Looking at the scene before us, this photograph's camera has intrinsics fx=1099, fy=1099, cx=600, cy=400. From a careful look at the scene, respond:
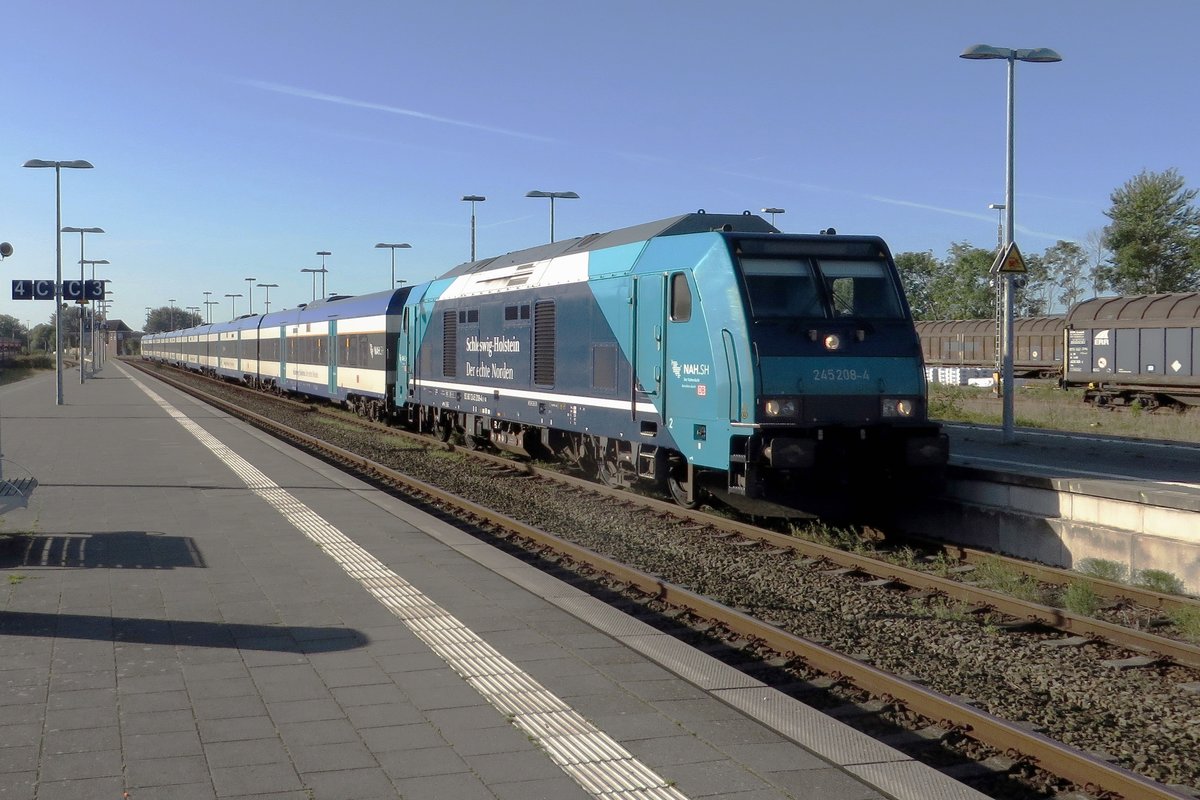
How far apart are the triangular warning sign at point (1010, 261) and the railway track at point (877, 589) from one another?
7019 mm

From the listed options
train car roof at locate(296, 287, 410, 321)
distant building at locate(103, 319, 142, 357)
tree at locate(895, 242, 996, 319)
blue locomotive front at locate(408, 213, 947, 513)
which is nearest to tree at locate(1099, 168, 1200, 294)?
tree at locate(895, 242, 996, 319)

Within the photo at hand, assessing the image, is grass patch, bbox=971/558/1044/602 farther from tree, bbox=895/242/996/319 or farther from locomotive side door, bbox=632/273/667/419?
tree, bbox=895/242/996/319

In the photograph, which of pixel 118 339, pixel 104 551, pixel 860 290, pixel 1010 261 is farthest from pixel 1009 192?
pixel 118 339

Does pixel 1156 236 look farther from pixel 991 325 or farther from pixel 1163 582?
pixel 1163 582

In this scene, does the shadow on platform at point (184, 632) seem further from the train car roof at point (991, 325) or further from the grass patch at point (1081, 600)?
the train car roof at point (991, 325)

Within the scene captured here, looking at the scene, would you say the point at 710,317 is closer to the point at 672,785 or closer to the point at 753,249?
the point at 753,249

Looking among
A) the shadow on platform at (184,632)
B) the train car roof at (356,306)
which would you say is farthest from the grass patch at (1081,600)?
the train car roof at (356,306)

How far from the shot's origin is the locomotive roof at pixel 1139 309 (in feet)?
94.8

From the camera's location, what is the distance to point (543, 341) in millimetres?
15242

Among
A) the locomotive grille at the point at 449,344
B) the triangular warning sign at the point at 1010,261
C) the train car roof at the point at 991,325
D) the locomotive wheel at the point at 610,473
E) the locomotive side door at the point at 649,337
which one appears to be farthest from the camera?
the train car roof at the point at 991,325

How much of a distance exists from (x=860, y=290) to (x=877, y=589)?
3597mm

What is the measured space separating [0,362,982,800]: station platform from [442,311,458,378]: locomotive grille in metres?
9.25

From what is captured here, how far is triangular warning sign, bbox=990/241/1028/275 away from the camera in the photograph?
16281 mm

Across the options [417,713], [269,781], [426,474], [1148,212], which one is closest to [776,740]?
[417,713]
